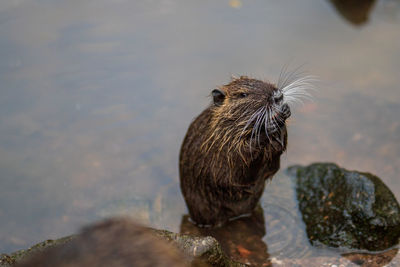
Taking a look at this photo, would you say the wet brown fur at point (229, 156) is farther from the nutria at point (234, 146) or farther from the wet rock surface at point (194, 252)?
the wet rock surface at point (194, 252)

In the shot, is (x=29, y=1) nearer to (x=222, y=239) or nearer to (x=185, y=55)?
(x=185, y=55)

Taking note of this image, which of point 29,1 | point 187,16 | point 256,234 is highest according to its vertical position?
point 29,1

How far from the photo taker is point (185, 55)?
302 inches

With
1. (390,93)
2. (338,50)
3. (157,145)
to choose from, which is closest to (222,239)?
(157,145)

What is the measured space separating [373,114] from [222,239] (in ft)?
9.03

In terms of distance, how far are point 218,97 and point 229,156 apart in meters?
0.53

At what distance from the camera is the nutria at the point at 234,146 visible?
459cm

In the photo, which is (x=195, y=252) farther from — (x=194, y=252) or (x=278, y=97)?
(x=278, y=97)

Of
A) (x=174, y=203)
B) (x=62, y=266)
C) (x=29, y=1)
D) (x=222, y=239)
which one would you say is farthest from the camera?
(x=29, y=1)

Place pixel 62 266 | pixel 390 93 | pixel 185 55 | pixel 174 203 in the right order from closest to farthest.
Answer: pixel 62 266 < pixel 174 203 < pixel 390 93 < pixel 185 55

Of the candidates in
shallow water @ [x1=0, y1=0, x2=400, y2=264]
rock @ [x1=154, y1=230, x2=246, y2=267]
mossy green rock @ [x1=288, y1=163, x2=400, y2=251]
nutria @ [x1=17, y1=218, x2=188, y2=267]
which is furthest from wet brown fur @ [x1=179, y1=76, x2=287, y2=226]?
nutria @ [x1=17, y1=218, x2=188, y2=267]

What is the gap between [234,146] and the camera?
15.6ft

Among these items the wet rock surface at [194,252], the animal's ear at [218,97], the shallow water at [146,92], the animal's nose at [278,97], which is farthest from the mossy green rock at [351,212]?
the wet rock surface at [194,252]

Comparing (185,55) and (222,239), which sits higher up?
(185,55)
